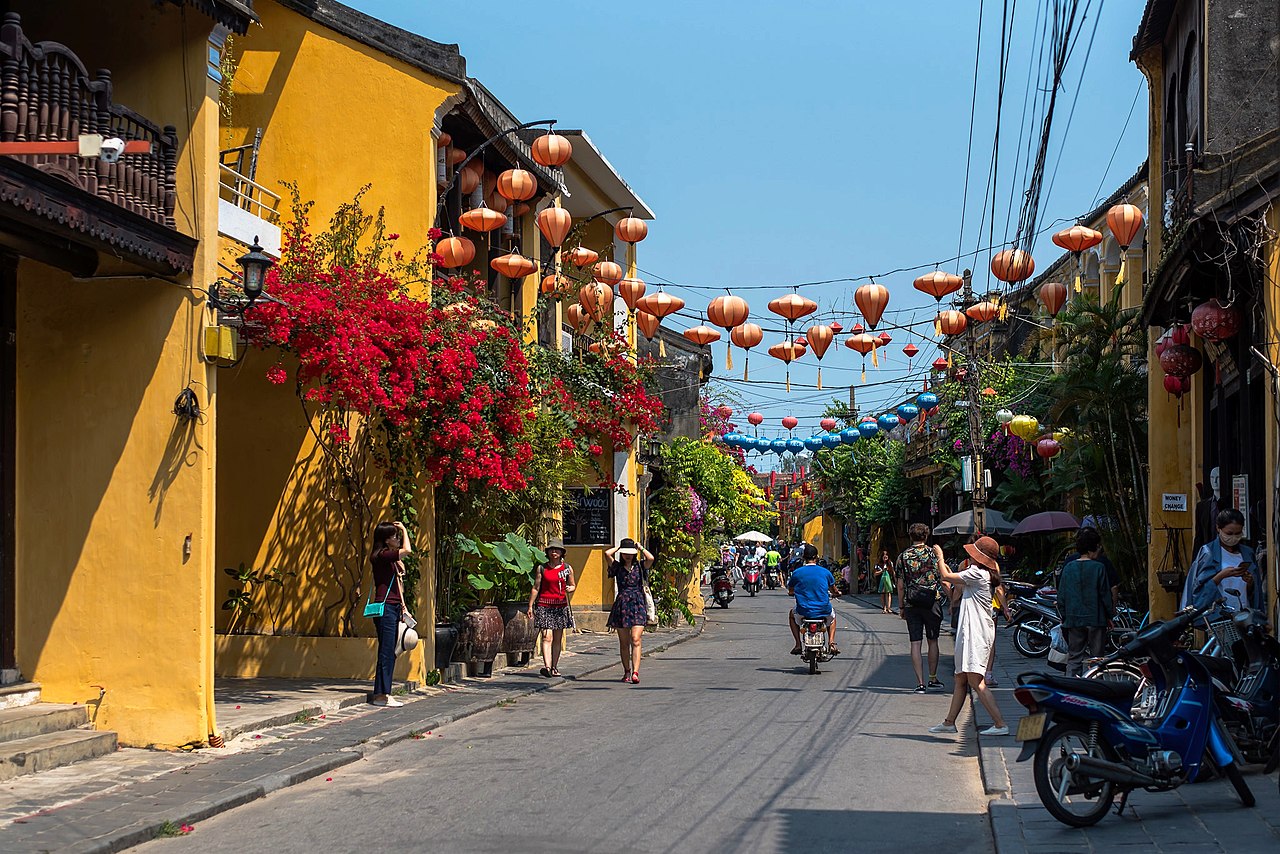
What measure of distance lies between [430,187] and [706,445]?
717 inches

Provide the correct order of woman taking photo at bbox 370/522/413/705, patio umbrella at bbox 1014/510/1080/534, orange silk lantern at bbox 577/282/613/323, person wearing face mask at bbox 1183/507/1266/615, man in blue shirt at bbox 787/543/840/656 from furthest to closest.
→ patio umbrella at bbox 1014/510/1080/534, orange silk lantern at bbox 577/282/613/323, man in blue shirt at bbox 787/543/840/656, woman taking photo at bbox 370/522/413/705, person wearing face mask at bbox 1183/507/1266/615

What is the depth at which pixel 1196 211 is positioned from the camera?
12.0 meters

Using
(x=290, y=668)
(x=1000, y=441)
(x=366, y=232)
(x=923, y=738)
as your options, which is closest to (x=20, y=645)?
(x=290, y=668)

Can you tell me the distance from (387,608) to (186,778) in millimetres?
4558

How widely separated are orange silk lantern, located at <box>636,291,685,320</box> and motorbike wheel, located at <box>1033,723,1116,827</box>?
42.1 feet

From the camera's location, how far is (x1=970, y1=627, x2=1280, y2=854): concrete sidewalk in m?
7.65

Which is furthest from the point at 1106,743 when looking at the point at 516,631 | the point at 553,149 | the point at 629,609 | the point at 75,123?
the point at 516,631

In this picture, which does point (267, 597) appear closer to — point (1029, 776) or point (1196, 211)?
point (1029, 776)

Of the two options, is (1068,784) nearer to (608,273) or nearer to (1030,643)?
(1030,643)

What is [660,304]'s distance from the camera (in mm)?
20484

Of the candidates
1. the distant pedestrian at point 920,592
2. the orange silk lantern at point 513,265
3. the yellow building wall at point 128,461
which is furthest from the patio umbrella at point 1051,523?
the yellow building wall at point 128,461

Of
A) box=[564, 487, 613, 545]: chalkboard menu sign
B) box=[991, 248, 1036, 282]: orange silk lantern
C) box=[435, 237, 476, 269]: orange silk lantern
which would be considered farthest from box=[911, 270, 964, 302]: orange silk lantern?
box=[564, 487, 613, 545]: chalkboard menu sign

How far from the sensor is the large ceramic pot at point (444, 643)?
666 inches

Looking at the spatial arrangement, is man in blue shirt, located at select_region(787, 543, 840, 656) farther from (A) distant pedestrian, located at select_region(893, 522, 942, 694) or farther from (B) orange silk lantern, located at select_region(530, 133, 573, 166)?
(B) orange silk lantern, located at select_region(530, 133, 573, 166)
